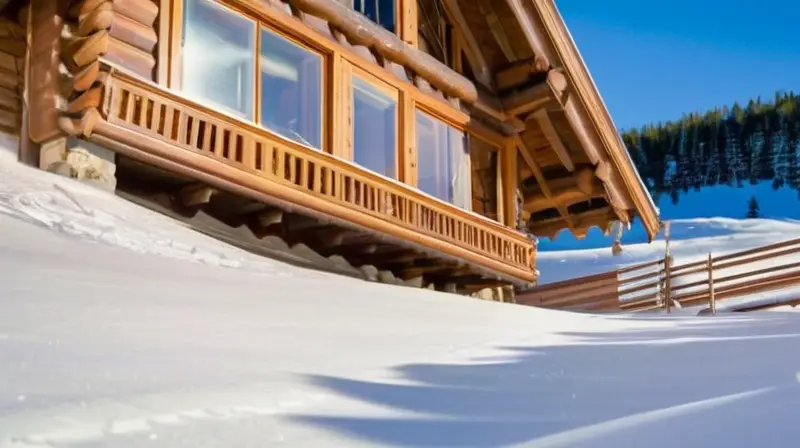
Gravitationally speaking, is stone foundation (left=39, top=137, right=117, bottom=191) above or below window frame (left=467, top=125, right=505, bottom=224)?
below

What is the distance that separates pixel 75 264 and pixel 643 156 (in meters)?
55.4

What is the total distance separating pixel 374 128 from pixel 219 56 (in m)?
2.58

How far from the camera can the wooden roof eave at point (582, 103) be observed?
41.7 ft

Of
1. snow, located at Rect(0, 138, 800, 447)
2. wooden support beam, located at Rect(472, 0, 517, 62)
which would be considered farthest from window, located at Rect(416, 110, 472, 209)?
snow, located at Rect(0, 138, 800, 447)

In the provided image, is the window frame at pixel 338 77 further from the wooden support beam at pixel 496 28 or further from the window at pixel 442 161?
the wooden support beam at pixel 496 28

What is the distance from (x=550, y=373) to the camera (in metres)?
4.21

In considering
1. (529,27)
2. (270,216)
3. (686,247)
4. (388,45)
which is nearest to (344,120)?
(388,45)

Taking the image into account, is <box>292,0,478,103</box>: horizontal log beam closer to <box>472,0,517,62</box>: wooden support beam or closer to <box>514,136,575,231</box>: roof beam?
<box>472,0,517,62</box>: wooden support beam

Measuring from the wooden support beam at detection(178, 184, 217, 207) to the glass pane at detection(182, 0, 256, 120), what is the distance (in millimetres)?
919

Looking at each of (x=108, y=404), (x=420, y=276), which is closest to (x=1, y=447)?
(x=108, y=404)

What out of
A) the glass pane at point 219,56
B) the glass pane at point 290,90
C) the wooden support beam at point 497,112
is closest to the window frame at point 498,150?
the wooden support beam at point 497,112

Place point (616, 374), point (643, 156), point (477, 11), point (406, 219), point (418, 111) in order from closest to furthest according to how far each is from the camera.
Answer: point (616, 374) < point (406, 219) < point (418, 111) < point (477, 11) < point (643, 156)

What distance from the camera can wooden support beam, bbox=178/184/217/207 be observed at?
893cm

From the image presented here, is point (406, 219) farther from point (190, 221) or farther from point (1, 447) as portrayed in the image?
point (1, 447)
